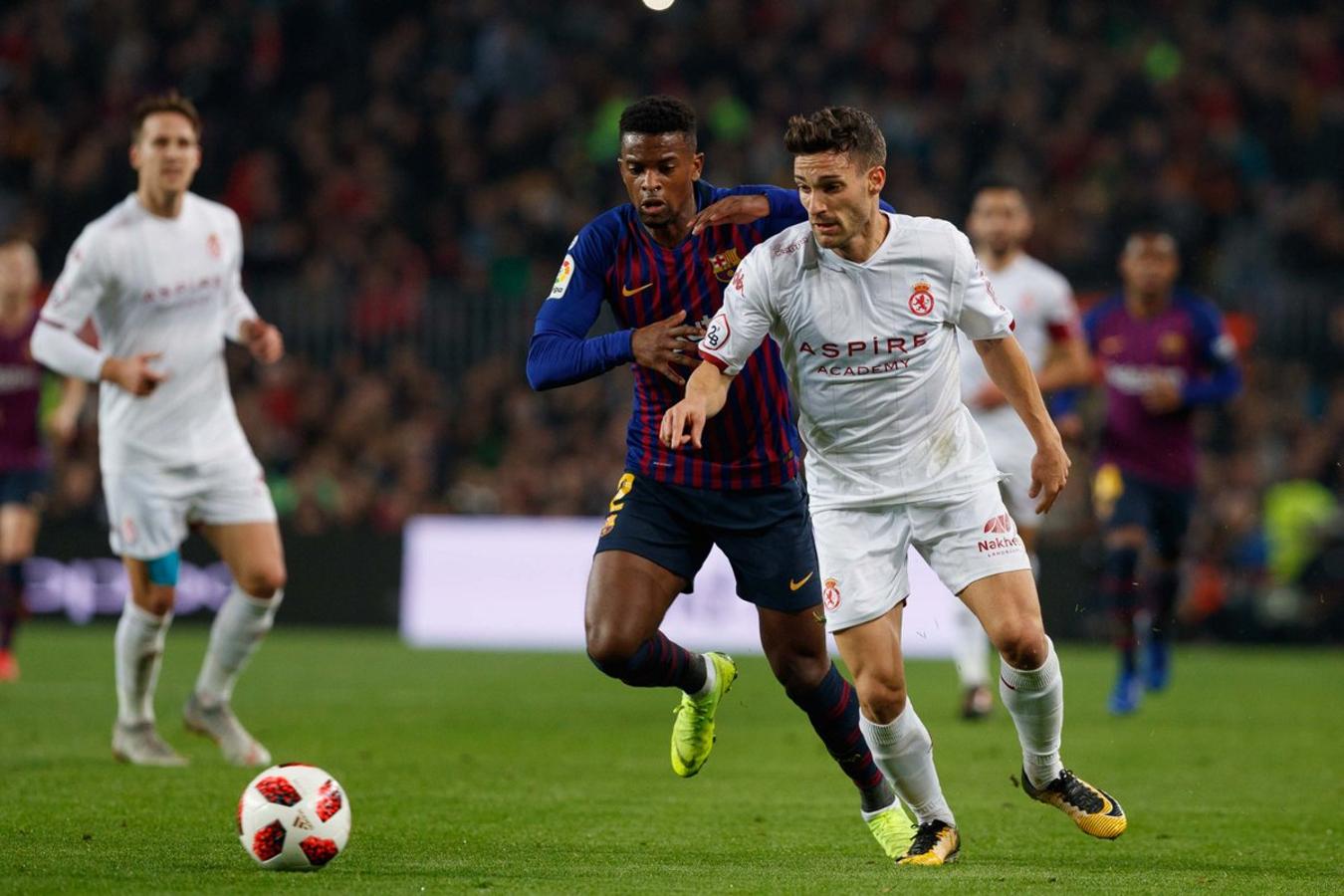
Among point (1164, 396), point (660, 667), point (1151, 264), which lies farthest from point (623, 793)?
point (1151, 264)

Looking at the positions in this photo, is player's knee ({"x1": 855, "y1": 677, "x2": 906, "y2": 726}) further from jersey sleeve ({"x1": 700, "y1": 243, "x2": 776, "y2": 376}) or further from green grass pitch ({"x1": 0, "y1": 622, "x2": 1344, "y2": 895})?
jersey sleeve ({"x1": 700, "y1": 243, "x2": 776, "y2": 376})

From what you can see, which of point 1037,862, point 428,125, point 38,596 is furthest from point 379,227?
point 1037,862

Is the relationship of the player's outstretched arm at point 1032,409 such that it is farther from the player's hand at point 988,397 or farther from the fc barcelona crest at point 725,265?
the player's hand at point 988,397

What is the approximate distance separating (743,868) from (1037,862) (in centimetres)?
95

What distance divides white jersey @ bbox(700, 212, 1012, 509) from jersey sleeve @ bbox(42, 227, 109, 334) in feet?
11.4

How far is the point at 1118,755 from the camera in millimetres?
9125

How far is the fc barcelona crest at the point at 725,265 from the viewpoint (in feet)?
21.2

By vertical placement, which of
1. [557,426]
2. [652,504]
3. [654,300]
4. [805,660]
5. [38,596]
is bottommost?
[38,596]

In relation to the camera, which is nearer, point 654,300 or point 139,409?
point 654,300

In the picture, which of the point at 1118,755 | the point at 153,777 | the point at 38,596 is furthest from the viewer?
the point at 38,596

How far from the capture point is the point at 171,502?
8398mm

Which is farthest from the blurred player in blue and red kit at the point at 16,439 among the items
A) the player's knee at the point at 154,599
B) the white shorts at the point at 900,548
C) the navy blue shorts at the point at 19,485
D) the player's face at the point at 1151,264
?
the white shorts at the point at 900,548

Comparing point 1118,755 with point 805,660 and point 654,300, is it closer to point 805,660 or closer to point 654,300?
point 805,660

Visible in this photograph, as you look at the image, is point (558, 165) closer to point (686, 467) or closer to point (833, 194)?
point (686, 467)
